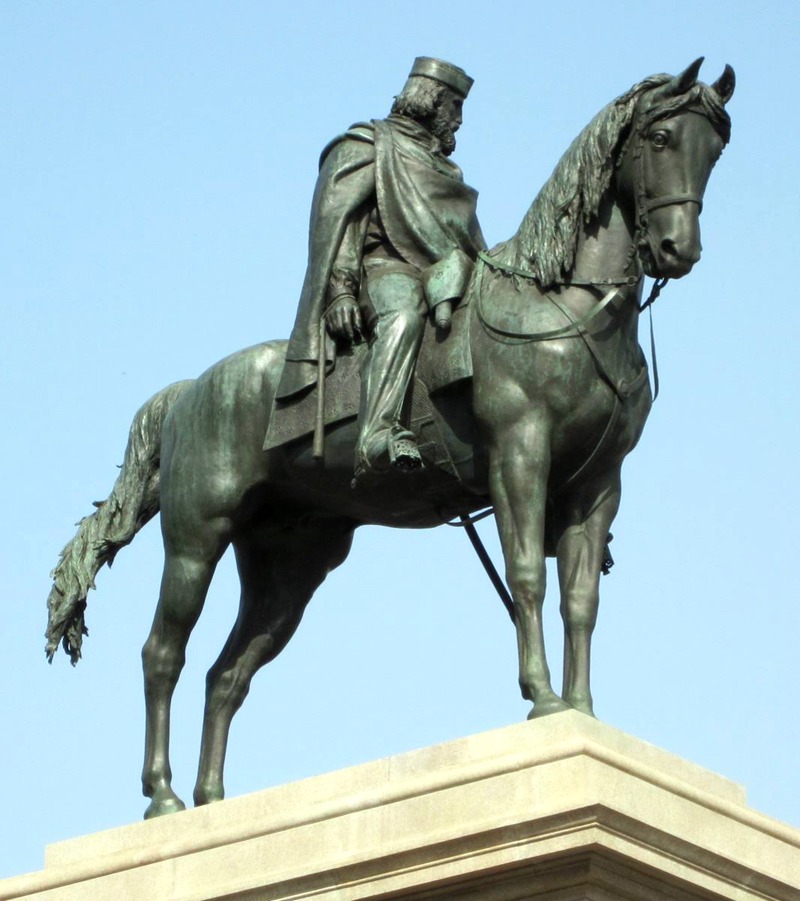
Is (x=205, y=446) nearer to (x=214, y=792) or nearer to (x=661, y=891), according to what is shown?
(x=214, y=792)

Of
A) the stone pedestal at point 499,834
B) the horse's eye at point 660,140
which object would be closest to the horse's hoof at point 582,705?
the stone pedestal at point 499,834

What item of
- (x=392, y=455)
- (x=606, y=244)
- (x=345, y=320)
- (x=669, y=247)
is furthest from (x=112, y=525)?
(x=669, y=247)

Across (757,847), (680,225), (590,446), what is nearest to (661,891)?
(757,847)

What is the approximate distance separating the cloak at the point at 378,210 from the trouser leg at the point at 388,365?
45cm

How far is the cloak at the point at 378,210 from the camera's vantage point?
15.6 meters

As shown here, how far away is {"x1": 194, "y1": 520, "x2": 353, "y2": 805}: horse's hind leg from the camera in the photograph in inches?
645

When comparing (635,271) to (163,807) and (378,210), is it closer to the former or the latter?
(378,210)

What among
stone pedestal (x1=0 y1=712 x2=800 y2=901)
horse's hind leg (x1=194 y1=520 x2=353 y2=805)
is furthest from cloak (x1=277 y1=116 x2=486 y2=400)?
stone pedestal (x1=0 y1=712 x2=800 y2=901)

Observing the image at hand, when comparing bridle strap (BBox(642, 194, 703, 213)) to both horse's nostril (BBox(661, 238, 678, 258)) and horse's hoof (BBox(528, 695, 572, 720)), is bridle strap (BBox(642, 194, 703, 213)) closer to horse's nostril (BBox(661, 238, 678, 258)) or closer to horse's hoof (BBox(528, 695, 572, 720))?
horse's nostril (BBox(661, 238, 678, 258))

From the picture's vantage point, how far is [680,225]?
47.3 ft

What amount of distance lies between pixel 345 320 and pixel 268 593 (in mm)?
2061

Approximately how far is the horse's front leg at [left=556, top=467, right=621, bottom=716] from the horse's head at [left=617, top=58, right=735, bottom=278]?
1327mm

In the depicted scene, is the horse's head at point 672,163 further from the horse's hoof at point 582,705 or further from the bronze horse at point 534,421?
the horse's hoof at point 582,705

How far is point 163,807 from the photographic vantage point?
1552cm
